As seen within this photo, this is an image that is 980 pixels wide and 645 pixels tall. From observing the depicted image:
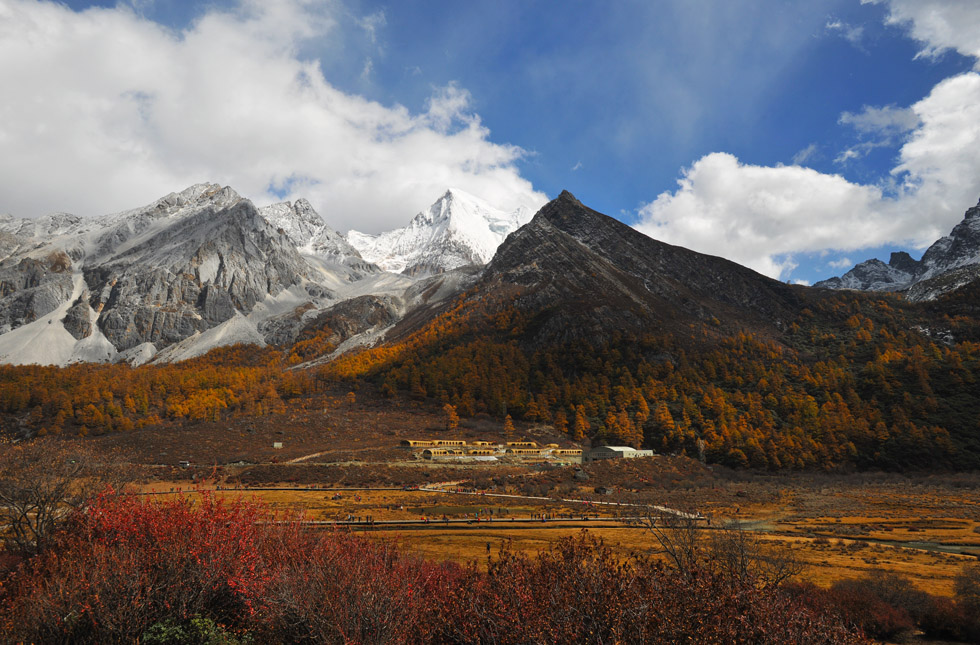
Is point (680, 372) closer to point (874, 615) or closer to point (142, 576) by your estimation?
point (874, 615)

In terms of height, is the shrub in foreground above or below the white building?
above

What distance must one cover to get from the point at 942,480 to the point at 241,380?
169 metres

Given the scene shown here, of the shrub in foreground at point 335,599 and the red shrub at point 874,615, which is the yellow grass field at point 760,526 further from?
the shrub in foreground at point 335,599

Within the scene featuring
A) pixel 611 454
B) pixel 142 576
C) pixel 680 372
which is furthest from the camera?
pixel 680 372

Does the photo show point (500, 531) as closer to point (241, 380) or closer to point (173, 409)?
point (173, 409)

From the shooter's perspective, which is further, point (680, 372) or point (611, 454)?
point (680, 372)

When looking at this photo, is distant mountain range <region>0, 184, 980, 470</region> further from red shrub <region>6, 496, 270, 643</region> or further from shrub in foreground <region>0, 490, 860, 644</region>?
red shrub <region>6, 496, 270, 643</region>

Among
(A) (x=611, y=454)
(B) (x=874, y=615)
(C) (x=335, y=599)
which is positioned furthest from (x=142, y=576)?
(A) (x=611, y=454)

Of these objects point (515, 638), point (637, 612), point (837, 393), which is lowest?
point (515, 638)

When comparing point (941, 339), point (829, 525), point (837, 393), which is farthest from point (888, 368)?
point (829, 525)

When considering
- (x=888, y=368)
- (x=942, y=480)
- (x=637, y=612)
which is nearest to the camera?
(x=637, y=612)

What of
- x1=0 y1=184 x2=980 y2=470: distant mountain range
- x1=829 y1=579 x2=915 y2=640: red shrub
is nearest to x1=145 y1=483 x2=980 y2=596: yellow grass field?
x1=829 y1=579 x2=915 y2=640: red shrub

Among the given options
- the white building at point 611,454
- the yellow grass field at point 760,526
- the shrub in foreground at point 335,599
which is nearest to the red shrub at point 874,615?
the yellow grass field at point 760,526

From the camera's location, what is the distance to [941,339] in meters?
151
